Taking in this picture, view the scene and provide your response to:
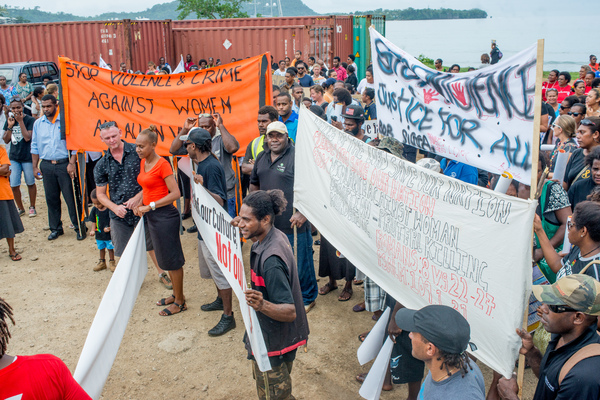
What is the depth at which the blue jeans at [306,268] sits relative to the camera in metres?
5.49

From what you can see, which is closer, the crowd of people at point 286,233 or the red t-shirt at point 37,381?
Answer: the red t-shirt at point 37,381

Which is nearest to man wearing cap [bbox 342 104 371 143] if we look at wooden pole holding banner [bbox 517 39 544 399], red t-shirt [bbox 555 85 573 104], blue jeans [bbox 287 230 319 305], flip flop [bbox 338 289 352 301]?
blue jeans [bbox 287 230 319 305]

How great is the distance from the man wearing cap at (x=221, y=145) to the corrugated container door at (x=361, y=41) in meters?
15.7

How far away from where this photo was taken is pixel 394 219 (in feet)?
12.1

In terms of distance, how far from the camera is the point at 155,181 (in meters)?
5.33

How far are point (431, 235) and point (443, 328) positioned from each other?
3.77 feet

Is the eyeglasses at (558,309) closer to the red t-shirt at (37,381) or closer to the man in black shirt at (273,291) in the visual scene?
the man in black shirt at (273,291)

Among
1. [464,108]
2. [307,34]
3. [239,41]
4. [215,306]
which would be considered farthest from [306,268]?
[239,41]

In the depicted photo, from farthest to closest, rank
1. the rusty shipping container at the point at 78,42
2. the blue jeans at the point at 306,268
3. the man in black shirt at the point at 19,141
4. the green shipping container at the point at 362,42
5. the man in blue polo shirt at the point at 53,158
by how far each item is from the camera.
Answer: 1. the green shipping container at the point at 362,42
2. the rusty shipping container at the point at 78,42
3. the man in black shirt at the point at 19,141
4. the man in blue polo shirt at the point at 53,158
5. the blue jeans at the point at 306,268

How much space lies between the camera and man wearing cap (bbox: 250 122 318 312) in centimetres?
532

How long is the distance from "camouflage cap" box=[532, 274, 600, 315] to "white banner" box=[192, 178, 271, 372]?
5.69ft

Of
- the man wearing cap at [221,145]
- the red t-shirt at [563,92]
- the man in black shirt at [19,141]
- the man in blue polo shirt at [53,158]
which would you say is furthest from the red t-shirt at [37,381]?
the red t-shirt at [563,92]

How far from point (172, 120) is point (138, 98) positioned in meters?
0.57

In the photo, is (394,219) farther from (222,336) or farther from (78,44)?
(78,44)
